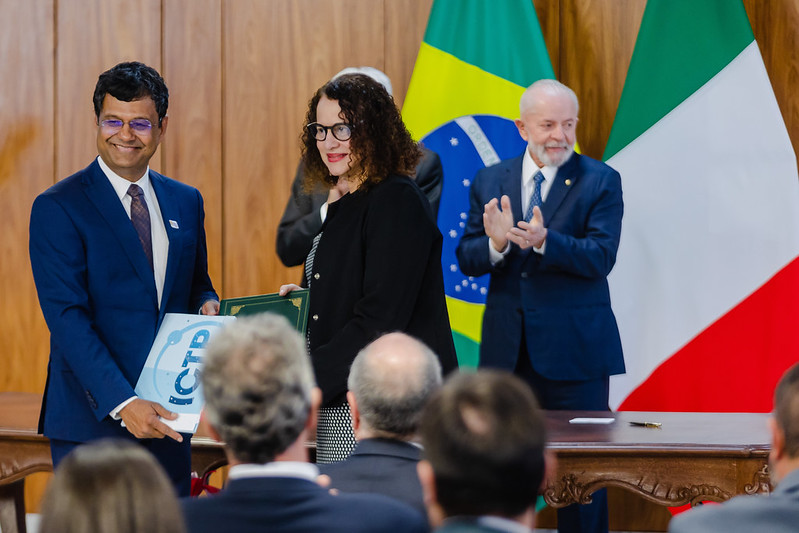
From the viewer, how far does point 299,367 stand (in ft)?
4.93

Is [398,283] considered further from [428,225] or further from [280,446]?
[280,446]

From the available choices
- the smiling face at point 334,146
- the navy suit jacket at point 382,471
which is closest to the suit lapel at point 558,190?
the smiling face at point 334,146

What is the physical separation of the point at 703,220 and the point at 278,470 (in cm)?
340

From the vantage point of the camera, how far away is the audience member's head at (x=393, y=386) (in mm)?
1957

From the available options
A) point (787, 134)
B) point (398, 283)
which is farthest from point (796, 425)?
point (787, 134)

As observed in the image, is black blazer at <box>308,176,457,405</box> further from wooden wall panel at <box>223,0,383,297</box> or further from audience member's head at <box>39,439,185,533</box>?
wooden wall panel at <box>223,0,383,297</box>

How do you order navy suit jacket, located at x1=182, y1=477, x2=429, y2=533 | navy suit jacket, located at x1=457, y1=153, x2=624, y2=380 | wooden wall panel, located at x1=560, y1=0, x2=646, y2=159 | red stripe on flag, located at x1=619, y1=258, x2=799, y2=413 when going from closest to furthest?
navy suit jacket, located at x1=182, y1=477, x2=429, y2=533, navy suit jacket, located at x1=457, y1=153, x2=624, y2=380, red stripe on flag, located at x1=619, y1=258, x2=799, y2=413, wooden wall panel, located at x1=560, y1=0, x2=646, y2=159

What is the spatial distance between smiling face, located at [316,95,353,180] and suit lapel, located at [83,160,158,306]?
526 mm

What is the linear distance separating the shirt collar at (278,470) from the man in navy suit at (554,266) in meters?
2.34

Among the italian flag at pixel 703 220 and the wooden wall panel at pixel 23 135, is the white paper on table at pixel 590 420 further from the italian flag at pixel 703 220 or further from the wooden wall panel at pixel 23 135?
the wooden wall panel at pixel 23 135

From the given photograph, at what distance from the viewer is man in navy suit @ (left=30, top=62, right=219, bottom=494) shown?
2.55 m

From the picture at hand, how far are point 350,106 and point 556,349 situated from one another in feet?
4.90

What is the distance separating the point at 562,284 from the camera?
12.8 ft

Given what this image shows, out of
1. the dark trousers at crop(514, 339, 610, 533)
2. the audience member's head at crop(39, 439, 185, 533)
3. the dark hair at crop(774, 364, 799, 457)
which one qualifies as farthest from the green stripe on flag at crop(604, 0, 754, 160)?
the audience member's head at crop(39, 439, 185, 533)
